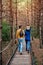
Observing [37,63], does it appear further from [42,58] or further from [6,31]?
[6,31]

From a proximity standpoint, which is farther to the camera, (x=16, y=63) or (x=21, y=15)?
(x=21, y=15)

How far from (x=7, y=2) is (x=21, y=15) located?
72.7 ft

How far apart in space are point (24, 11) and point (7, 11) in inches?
877

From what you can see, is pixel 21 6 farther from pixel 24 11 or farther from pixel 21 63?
pixel 21 63

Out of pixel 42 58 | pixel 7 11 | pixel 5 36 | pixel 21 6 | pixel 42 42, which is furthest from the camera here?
pixel 21 6

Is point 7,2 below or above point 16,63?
above

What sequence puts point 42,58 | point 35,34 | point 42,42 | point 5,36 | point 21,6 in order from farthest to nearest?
point 21,6 < point 35,34 < point 5,36 < point 42,42 < point 42,58

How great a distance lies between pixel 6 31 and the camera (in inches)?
773

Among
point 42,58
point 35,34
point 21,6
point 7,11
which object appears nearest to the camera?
point 42,58

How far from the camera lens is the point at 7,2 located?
22.7 meters

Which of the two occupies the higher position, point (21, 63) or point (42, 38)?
point (42, 38)

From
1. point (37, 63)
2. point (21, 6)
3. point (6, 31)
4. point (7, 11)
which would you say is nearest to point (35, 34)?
point (7, 11)

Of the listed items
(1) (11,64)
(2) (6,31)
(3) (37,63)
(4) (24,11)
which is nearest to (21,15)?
(4) (24,11)

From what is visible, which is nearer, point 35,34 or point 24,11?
point 35,34
